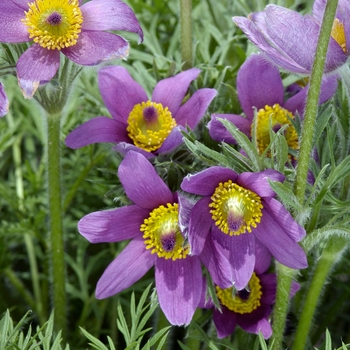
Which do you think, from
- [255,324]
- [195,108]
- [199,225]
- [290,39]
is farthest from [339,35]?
[255,324]

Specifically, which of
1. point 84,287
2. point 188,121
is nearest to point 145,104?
point 188,121

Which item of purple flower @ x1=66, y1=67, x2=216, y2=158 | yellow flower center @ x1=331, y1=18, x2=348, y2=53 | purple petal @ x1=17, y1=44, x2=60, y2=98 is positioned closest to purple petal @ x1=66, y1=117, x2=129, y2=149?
purple flower @ x1=66, y1=67, x2=216, y2=158

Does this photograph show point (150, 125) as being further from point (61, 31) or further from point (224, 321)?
point (224, 321)

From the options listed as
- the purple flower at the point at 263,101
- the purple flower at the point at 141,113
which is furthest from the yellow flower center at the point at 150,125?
the purple flower at the point at 263,101

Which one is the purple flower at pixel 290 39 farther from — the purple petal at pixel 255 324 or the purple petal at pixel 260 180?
the purple petal at pixel 255 324

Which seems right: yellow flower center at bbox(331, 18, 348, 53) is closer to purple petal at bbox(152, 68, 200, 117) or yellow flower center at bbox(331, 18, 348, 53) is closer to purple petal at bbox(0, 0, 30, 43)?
purple petal at bbox(152, 68, 200, 117)
